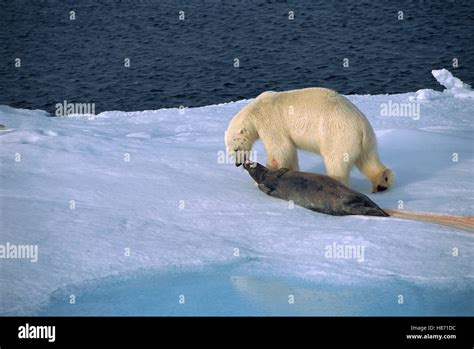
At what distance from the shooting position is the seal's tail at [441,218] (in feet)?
22.4

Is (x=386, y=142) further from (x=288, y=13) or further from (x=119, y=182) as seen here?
(x=288, y=13)

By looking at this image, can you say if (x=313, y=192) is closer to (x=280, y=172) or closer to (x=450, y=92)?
(x=280, y=172)

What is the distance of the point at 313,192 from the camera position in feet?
23.8

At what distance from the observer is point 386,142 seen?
31.3ft

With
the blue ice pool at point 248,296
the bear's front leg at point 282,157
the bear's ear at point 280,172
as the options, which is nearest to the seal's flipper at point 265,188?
the bear's ear at point 280,172

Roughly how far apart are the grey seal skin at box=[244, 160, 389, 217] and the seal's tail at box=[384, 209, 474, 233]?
5.9 inches

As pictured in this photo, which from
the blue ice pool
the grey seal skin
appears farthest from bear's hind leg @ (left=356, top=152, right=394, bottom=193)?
the blue ice pool

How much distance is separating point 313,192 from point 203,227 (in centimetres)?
114

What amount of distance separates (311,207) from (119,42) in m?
14.0

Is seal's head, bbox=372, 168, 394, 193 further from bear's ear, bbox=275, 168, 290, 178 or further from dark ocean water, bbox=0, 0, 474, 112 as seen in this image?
dark ocean water, bbox=0, 0, 474, 112

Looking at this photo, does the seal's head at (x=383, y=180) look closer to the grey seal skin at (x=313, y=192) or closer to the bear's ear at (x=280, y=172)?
the grey seal skin at (x=313, y=192)

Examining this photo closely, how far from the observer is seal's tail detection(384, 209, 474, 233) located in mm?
6832

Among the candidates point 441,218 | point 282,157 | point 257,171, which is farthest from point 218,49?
point 441,218
